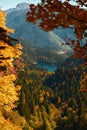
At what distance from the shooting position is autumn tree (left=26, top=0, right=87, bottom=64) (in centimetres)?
1218

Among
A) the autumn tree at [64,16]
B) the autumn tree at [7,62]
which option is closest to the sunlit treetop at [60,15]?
the autumn tree at [64,16]

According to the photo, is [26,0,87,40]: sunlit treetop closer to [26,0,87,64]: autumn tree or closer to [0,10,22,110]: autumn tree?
[26,0,87,64]: autumn tree

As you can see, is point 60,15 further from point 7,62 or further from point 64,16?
point 7,62

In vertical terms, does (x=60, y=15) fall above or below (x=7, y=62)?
above

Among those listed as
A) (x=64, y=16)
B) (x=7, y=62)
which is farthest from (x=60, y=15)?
(x=7, y=62)

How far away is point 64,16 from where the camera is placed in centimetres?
1230

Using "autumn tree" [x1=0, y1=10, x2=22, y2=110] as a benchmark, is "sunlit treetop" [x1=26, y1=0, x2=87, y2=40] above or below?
above

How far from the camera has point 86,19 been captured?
1214 cm

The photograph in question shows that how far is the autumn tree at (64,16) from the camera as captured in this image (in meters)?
12.2

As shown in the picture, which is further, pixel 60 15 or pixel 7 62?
pixel 7 62

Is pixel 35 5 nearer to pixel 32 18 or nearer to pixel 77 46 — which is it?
pixel 32 18

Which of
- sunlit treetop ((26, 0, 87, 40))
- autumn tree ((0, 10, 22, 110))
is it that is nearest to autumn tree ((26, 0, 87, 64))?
sunlit treetop ((26, 0, 87, 40))

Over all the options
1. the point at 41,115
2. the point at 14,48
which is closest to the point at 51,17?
the point at 14,48

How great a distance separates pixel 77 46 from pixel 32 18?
6.70ft
